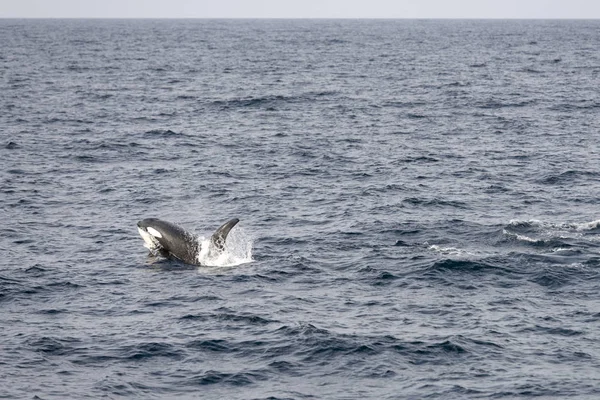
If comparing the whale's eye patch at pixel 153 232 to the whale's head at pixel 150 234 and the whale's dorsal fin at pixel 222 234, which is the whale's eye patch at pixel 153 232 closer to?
the whale's head at pixel 150 234

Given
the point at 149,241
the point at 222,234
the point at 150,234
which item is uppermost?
the point at 222,234

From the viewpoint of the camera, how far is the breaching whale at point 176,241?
38.6 meters

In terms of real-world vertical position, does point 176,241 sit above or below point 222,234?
below

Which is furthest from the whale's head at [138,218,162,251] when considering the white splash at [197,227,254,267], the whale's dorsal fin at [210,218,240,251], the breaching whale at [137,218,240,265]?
the whale's dorsal fin at [210,218,240,251]

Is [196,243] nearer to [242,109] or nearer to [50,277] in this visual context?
[50,277]

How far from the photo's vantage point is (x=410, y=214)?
153 ft

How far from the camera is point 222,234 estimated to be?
1505 inches

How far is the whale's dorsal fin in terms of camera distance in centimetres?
3788

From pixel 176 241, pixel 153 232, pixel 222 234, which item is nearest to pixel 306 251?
pixel 222 234

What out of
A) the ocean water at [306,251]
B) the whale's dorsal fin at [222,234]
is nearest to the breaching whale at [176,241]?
the whale's dorsal fin at [222,234]

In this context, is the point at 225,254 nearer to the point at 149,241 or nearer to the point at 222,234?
the point at 222,234

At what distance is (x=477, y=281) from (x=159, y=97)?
65.0 m

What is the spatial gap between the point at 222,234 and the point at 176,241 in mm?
1905

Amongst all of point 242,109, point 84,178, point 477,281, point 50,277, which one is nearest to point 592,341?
point 477,281
